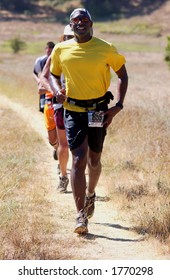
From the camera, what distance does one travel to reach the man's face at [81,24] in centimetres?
619

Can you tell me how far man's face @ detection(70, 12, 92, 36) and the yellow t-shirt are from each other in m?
0.11

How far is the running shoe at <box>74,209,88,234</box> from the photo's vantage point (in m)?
6.16

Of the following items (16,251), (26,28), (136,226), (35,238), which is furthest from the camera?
(26,28)

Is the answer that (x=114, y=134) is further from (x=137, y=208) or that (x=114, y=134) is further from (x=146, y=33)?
(x=146, y=33)

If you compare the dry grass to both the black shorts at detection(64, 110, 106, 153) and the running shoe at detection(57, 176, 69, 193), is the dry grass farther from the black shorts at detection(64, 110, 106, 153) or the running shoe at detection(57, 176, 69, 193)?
the black shorts at detection(64, 110, 106, 153)

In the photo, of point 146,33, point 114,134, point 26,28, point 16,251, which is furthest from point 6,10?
point 16,251

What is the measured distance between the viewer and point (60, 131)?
8.03 meters

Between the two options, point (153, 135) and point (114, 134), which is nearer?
point (153, 135)

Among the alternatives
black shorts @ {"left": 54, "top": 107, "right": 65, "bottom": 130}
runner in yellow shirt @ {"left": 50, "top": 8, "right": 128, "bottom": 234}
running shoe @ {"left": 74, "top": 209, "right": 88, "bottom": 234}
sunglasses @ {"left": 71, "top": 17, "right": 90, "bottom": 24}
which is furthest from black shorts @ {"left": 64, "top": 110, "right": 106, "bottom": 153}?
black shorts @ {"left": 54, "top": 107, "right": 65, "bottom": 130}

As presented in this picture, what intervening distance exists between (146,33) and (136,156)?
76140mm

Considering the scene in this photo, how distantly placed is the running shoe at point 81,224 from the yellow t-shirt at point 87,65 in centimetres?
100

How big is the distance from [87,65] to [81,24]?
0.39m

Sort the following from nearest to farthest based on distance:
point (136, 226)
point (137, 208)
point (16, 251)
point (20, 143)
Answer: point (16, 251) → point (136, 226) → point (137, 208) → point (20, 143)
